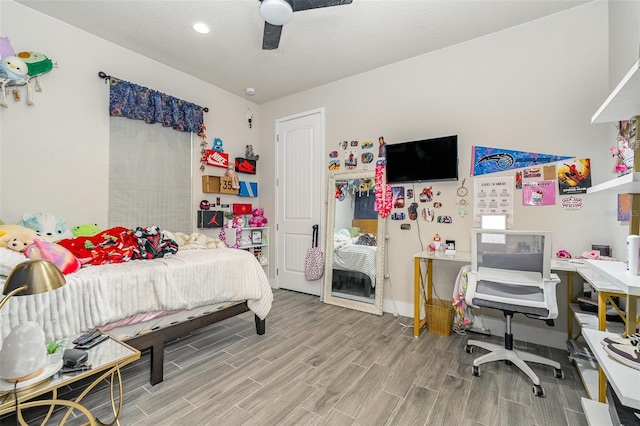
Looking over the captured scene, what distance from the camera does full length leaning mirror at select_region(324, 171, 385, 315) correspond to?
336cm

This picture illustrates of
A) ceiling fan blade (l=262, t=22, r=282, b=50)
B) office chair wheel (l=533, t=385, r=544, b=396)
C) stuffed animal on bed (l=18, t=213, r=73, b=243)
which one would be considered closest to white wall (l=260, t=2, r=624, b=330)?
office chair wheel (l=533, t=385, r=544, b=396)

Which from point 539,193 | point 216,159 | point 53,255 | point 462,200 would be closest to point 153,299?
point 53,255

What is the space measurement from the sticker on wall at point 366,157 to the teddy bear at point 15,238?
311 cm

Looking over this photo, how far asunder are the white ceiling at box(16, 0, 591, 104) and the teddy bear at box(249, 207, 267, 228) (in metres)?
1.98

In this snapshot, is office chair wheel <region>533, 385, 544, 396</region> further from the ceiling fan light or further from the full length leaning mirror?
the ceiling fan light

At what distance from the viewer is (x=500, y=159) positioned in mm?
2691

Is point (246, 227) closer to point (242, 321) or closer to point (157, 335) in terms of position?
point (242, 321)

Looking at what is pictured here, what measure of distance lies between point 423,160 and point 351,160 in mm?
952

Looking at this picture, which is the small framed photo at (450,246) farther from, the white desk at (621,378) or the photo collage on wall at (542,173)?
the white desk at (621,378)

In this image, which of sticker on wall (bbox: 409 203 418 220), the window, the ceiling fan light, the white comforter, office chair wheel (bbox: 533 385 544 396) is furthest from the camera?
sticker on wall (bbox: 409 203 418 220)

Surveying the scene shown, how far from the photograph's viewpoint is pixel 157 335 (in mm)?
1936

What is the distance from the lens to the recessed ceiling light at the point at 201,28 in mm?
2611

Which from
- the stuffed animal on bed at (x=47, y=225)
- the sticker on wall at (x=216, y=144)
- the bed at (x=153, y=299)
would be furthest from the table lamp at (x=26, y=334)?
the sticker on wall at (x=216, y=144)

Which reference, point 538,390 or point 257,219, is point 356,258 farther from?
point 538,390
